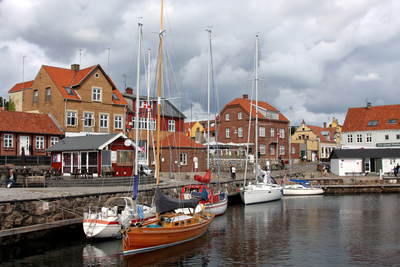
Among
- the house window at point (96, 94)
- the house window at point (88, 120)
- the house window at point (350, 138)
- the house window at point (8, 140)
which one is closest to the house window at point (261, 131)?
the house window at point (350, 138)

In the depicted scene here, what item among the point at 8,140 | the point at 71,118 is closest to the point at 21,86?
the point at 71,118

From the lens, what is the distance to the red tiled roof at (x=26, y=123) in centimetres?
3878

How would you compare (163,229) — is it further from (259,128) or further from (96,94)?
(259,128)

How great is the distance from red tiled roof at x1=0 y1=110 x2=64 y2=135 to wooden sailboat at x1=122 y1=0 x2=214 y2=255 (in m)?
25.3

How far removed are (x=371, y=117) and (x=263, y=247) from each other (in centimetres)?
5847

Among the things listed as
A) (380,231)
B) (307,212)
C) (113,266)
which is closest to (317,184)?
(307,212)

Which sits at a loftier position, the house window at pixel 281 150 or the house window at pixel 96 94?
the house window at pixel 96 94

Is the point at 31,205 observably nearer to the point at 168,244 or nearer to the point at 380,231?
the point at 168,244

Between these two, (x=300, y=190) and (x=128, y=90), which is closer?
(x=300, y=190)

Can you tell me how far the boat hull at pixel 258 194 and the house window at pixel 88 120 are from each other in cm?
2151

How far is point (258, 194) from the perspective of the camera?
120 feet

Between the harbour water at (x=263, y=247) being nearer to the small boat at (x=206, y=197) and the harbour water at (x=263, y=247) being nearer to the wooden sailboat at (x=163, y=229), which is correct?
the wooden sailboat at (x=163, y=229)

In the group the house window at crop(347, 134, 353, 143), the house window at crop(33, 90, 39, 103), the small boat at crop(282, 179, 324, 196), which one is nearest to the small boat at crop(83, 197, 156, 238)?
the small boat at crop(282, 179, 324, 196)

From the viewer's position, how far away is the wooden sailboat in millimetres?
17297
